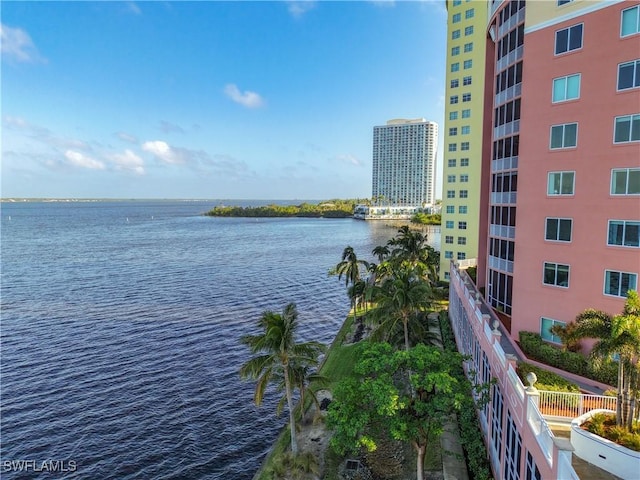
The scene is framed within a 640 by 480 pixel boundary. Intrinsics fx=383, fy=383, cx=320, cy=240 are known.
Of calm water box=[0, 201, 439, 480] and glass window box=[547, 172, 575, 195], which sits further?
calm water box=[0, 201, 439, 480]

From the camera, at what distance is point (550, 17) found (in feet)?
73.5

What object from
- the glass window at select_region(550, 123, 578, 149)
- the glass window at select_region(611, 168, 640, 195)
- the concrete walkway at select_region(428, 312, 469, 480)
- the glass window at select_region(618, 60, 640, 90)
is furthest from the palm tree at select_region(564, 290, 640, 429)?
the glass window at select_region(618, 60, 640, 90)

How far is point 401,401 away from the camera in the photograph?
635 inches

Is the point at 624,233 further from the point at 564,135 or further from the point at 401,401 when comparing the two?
the point at 401,401

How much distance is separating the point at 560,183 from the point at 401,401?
1568 cm

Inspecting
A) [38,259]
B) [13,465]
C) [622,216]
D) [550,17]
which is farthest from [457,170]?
[38,259]

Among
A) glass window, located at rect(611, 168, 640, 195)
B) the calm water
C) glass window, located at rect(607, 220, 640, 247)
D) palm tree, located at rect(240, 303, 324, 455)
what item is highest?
glass window, located at rect(611, 168, 640, 195)

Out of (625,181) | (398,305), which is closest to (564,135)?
(625,181)

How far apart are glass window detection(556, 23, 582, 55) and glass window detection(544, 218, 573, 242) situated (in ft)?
31.4

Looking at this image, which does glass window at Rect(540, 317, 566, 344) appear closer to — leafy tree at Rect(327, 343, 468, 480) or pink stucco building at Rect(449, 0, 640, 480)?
pink stucco building at Rect(449, 0, 640, 480)

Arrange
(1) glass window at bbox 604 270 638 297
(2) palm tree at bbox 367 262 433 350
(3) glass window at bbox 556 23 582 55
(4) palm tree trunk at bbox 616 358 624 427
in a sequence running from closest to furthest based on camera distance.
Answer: (4) palm tree trunk at bbox 616 358 624 427
(1) glass window at bbox 604 270 638 297
(3) glass window at bbox 556 23 582 55
(2) palm tree at bbox 367 262 433 350

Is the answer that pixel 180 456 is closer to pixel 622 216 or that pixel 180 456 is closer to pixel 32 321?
pixel 622 216

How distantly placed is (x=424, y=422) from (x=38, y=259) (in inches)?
3886

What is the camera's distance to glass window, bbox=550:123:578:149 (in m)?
21.3
